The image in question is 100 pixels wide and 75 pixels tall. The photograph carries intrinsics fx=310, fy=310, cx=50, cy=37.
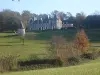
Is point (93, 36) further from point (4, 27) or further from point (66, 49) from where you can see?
point (66, 49)

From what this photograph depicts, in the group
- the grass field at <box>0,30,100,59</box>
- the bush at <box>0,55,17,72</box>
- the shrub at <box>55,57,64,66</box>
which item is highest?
the bush at <box>0,55,17,72</box>

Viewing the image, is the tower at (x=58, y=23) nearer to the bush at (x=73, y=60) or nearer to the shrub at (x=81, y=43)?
the shrub at (x=81, y=43)

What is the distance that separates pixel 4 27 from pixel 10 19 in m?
4.73

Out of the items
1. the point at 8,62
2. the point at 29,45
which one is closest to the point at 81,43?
the point at 29,45

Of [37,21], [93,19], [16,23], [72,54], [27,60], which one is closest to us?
[27,60]

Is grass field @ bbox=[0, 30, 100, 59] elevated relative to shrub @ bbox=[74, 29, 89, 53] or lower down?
lower down

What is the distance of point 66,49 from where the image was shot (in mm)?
52688

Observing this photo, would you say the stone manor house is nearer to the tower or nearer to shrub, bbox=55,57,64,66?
the tower

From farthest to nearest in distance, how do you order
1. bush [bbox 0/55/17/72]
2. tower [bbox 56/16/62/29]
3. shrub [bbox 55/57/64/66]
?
tower [bbox 56/16/62/29], shrub [bbox 55/57/64/66], bush [bbox 0/55/17/72]

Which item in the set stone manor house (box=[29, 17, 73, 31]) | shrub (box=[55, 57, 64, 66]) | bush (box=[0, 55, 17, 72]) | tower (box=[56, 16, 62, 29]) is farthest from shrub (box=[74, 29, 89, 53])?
stone manor house (box=[29, 17, 73, 31])

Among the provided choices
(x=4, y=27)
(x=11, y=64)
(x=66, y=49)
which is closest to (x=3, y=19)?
(x=4, y=27)

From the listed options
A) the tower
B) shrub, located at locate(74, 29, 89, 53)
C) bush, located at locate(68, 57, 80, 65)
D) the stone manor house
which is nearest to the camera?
bush, located at locate(68, 57, 80, 65)

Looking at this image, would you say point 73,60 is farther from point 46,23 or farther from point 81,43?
point 46,23

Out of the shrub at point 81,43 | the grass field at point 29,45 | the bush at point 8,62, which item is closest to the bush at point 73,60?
the grass field at point 29,45
